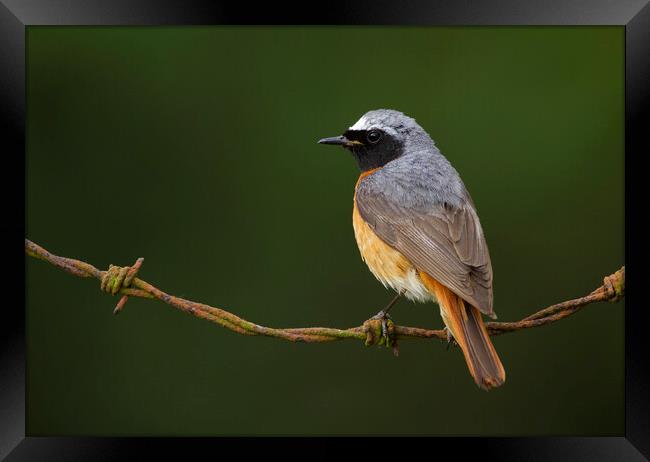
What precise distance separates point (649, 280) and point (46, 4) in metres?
3.34

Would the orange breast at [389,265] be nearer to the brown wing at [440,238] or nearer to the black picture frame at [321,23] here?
the brown wing at [440,238]

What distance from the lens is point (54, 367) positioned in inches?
177

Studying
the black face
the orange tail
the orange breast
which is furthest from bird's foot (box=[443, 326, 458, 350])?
the black face

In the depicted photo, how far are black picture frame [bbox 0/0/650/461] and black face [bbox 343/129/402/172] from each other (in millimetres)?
712

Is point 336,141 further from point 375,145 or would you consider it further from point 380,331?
point 380,331

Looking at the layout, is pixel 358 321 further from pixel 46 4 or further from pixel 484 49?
pixel 46 4

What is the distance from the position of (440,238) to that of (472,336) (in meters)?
0.57

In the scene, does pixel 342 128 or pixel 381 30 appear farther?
pixel 342 128

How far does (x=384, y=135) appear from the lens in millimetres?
4824

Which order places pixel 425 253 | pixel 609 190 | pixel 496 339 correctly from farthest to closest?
pixel 496 339
pixel 609 190
pixel 425 253

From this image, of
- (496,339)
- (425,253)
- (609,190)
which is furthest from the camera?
(496,339)

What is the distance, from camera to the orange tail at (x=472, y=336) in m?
3.80

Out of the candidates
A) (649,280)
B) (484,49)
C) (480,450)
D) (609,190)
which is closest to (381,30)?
(484,49)

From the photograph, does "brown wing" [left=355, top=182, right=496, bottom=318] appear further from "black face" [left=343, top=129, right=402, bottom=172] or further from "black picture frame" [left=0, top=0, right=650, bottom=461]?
"black picture frame" [left=0, top=0, right=650, bottom=461]
